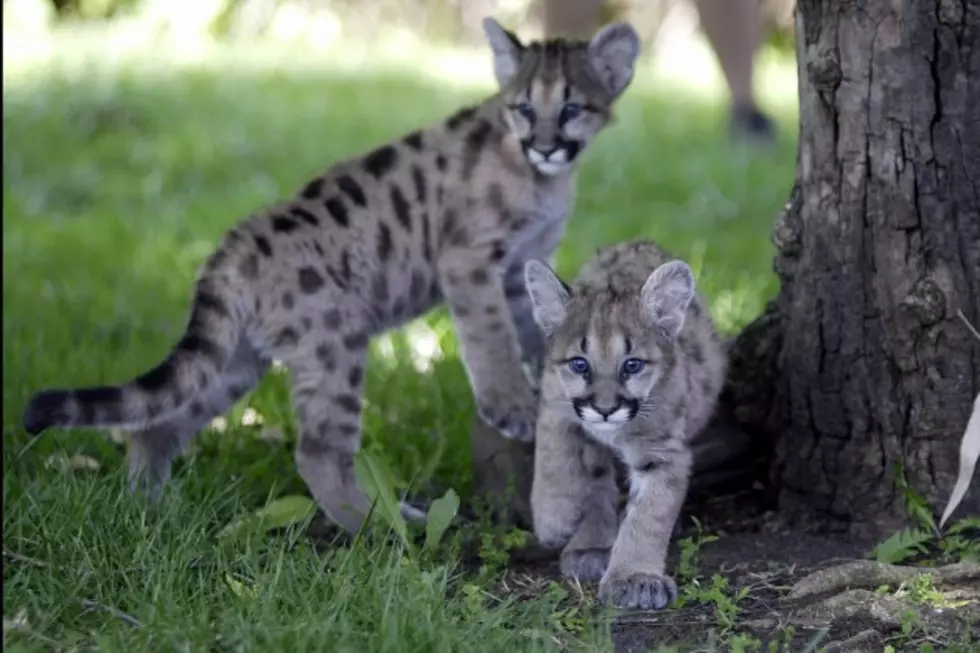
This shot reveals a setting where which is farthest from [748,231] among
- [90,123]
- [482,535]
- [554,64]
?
[90,123]

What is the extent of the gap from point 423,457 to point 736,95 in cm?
509

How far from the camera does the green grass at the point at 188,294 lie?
3.39 meters

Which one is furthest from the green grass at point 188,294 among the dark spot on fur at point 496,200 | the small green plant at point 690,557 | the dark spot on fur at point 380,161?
the dark spot on fur at point 380,161

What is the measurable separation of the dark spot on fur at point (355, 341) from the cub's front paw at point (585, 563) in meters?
0.98

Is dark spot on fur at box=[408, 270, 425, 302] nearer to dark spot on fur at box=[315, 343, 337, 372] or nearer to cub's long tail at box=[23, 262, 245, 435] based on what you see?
dark spot on fur at box=[315, 343, 337, 372]

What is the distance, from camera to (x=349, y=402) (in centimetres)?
457

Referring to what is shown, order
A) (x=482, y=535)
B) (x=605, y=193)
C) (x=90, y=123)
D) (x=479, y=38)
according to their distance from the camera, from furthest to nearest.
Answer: (x=479, y=38) → (x=90, y=123) → (x=605, y=193) → (x=482, y=535)

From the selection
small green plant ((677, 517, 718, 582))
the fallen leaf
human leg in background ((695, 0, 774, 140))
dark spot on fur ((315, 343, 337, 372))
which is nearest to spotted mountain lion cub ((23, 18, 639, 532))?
dark spot on fur ((315, 343, 337, 372))

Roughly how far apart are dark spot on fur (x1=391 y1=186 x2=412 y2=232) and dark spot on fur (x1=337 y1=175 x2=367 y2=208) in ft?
0.32

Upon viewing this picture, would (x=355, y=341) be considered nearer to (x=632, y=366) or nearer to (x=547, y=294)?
(x=547, y=294)

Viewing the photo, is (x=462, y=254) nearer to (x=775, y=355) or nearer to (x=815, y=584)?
(x=775, y=355)

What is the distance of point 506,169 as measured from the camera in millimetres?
4938

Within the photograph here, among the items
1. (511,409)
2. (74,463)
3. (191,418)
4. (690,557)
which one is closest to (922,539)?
(690,557)

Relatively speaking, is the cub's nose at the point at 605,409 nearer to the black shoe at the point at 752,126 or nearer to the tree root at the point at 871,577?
the tree root at the point at 871,577
